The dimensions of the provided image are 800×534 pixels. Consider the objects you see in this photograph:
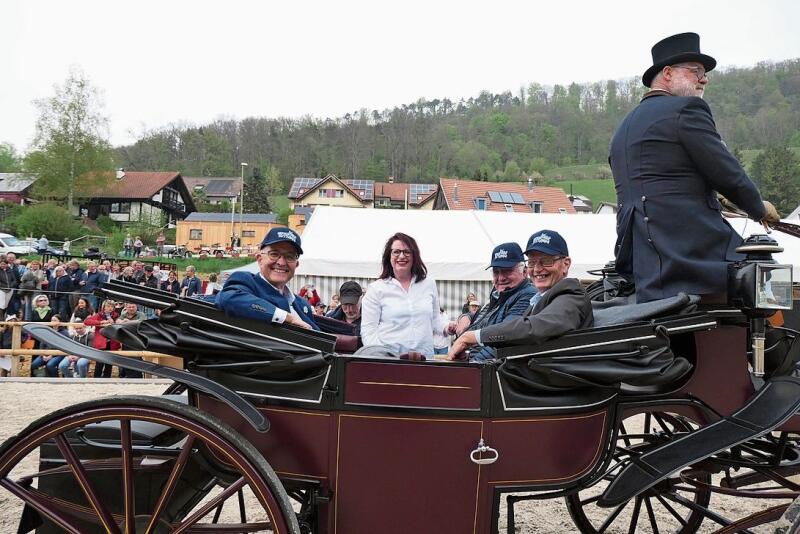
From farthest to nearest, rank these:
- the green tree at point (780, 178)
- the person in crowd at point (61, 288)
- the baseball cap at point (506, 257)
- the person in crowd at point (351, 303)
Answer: the green tree at point (780, 178) → the person in crowd at point (61, 288) → the person in crowd at point (351, 303) → the baseball cap at point (506, 257)

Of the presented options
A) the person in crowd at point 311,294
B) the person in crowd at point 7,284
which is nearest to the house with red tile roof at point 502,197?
the person in crowd at point 311,294

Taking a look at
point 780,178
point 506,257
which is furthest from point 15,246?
point 780,178

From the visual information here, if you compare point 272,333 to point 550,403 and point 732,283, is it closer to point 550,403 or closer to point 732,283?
point 550,403

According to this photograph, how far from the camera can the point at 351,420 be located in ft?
6.88

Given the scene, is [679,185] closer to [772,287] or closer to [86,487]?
[772,287]

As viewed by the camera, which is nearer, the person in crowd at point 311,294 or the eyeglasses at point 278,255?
the eyeglasses at point 278,255

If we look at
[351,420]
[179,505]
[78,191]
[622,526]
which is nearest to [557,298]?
[351,420]

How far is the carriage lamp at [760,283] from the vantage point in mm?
2086

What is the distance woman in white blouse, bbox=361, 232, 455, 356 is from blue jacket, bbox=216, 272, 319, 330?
63 cm

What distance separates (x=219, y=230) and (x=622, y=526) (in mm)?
Answer: 42712

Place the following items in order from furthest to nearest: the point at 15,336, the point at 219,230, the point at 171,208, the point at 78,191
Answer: the point at 171,208 < the point at 219,230 < the point at 78,191 < the point at 15,336

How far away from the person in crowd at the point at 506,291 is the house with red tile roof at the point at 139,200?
44460mm

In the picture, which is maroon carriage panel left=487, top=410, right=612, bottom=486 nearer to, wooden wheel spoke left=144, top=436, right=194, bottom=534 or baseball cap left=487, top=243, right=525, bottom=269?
wooden wheel spoke left=144, top=436, right=194, bottom=534

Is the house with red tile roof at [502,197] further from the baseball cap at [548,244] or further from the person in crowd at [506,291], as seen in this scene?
the baseball cap at [548,244]
